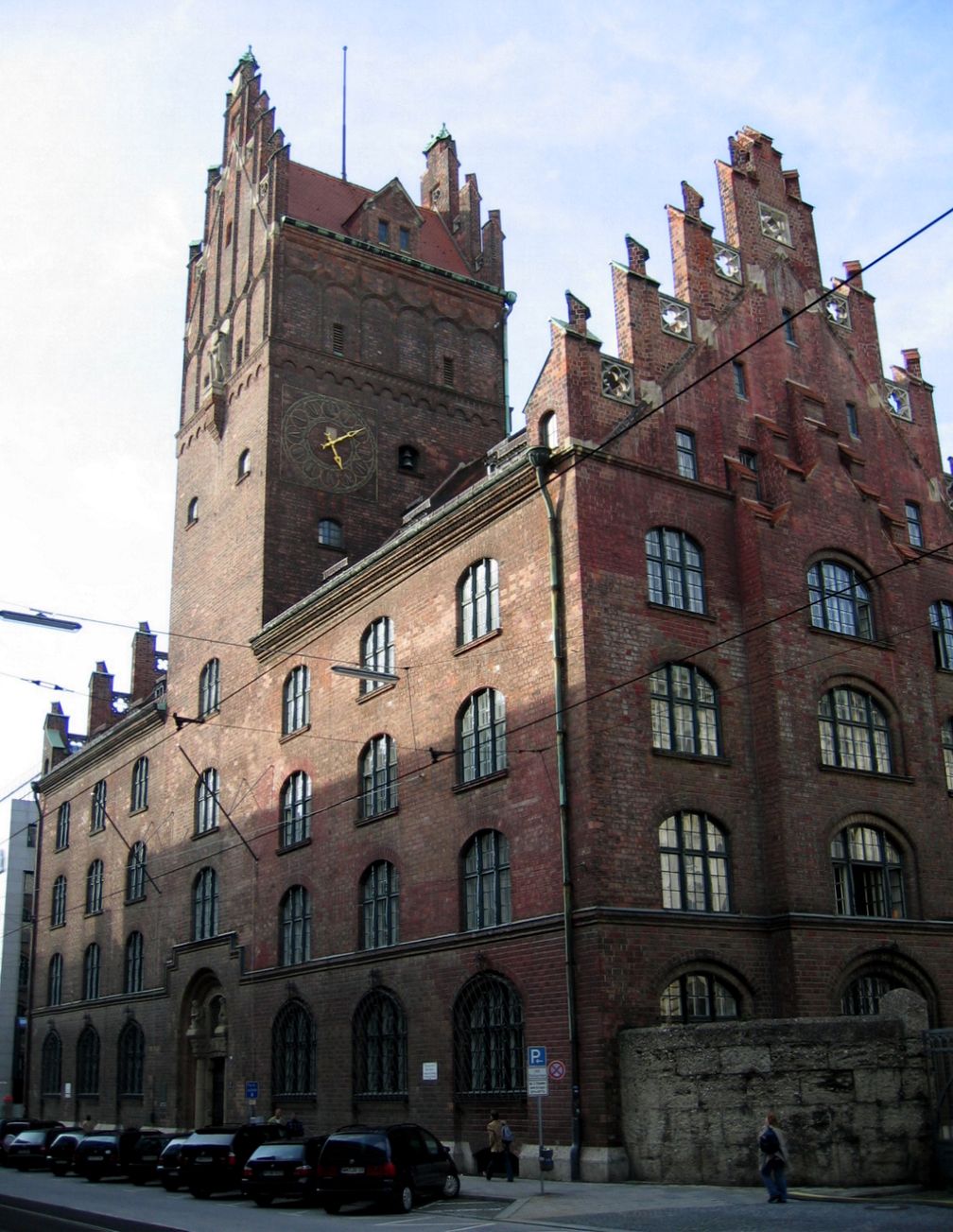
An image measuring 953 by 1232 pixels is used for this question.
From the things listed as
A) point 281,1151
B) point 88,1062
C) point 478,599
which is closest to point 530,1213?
point 281,1151

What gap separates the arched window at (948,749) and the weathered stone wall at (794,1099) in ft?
34.8

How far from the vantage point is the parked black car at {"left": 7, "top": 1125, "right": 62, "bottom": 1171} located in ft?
115

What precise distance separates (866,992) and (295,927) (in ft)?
50.6

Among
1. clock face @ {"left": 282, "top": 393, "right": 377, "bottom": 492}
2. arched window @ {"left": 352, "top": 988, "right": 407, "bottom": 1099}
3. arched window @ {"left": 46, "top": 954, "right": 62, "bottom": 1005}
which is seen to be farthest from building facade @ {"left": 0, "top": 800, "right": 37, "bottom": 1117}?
arched window @ {"left": 352, "top": 988, "right": 407, "bottom": 1099}

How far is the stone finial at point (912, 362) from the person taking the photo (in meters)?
36.7

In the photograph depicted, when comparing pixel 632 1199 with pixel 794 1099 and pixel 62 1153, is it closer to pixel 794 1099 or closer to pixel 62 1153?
pixel 794 1099

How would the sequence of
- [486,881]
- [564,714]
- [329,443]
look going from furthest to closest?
[329,443]
[486,881]
[564,714]

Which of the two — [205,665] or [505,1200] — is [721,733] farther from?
[205,665]

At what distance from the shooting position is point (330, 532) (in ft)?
139

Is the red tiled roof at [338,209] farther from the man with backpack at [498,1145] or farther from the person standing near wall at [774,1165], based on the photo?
the person standing near wall at [774,1165]

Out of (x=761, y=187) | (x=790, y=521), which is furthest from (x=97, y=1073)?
(x=761, y=187)

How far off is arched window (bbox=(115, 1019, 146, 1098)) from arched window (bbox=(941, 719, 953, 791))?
27.2 meters

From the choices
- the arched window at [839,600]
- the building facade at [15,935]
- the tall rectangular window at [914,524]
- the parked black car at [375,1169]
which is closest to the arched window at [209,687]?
the arched window at [839,600]

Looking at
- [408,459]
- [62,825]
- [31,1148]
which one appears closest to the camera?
[31,1148]
